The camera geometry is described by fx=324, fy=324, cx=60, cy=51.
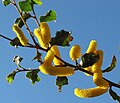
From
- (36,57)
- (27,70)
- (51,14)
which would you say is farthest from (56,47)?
(51,14)

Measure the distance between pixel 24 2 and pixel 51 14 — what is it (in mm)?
239

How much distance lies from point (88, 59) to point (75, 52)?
0.32 ft

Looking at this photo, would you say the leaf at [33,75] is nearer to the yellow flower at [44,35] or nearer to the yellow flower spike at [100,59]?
the yellow flower at [44,35]

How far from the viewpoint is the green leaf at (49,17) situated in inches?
98.7

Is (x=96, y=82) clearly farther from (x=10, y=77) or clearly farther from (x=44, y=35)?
(x=10, y=77)

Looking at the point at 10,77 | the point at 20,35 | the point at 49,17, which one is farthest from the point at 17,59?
the point at 20,35

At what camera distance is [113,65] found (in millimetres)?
2330

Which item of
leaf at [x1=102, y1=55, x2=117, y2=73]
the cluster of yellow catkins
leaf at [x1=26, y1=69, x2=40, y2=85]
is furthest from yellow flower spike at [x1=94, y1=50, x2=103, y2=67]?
leaf at [x1=26, y1=69, x2=40, y2=85]

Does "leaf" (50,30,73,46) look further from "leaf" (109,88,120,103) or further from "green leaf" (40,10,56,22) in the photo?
"leaf" (109,88,120,103)

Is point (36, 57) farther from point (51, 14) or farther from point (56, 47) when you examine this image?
point (51, 14)

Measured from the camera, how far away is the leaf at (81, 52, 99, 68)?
6.50 feet

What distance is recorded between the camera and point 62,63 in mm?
2051

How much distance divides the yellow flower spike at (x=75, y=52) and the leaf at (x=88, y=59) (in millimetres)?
42

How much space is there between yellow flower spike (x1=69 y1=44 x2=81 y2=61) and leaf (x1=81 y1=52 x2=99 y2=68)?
42 mm
